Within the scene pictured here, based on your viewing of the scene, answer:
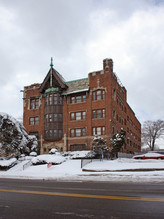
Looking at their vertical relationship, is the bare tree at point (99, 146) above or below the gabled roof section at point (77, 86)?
below

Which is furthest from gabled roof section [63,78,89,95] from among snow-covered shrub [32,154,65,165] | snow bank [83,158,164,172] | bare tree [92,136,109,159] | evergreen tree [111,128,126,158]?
snow bank [83,158,164,172]

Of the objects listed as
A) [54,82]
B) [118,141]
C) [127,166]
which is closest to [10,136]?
[54,82]

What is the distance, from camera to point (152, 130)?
72.0m

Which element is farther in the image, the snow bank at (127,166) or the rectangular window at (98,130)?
the rectangular window at (98,130)

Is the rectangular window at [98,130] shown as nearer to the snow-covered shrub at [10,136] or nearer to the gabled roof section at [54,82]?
the gabled roof section at [54,82]

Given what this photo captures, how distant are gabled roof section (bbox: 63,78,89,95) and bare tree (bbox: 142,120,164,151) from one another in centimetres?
4001

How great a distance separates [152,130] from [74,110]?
4240 centimetres

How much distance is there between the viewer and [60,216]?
16.9ft

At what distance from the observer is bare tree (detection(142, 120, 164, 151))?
7006 cm

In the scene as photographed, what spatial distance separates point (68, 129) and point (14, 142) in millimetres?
9977

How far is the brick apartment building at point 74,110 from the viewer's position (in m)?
35.2

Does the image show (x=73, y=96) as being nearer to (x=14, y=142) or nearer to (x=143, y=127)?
(x=14, y=142)

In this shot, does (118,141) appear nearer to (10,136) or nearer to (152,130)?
(10,136)

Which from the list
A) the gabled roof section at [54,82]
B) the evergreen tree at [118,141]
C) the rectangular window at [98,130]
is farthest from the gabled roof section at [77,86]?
the evergreen tree at [118,141]
